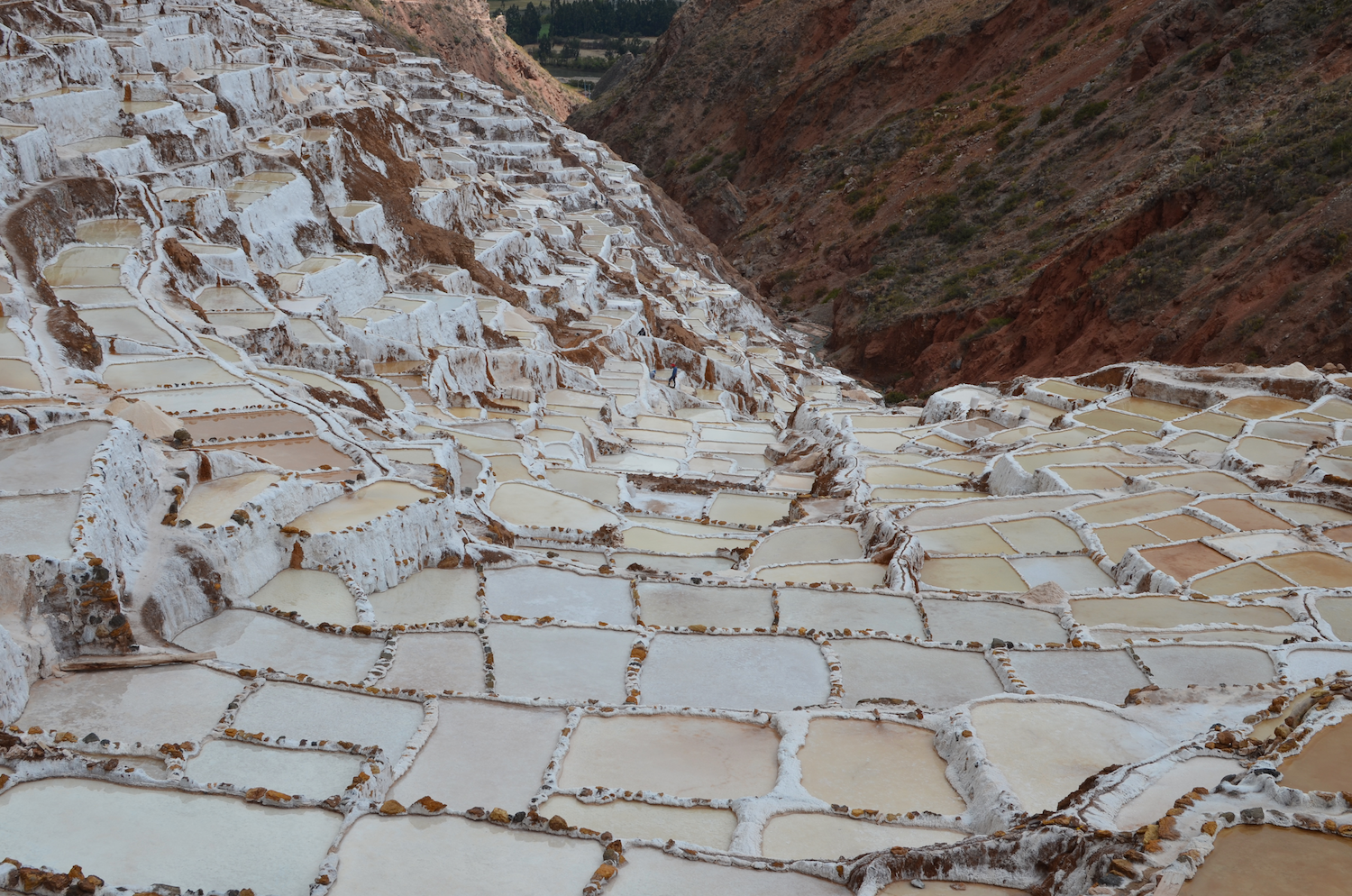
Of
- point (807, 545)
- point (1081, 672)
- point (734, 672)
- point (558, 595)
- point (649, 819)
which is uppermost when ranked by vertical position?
point (649, 819)

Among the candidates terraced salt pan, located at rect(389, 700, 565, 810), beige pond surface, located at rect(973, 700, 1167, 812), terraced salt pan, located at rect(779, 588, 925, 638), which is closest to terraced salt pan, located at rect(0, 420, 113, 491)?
terraced salt pan, located at rect(389, 700, 565, 810)

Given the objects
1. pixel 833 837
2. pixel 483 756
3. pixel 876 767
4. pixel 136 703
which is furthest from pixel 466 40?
pixel 833 837

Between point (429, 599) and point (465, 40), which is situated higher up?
point (465, 40)

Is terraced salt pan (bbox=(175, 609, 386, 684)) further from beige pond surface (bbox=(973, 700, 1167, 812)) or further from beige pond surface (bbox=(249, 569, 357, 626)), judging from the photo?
beige pond surface (bbox=(973, 700, 1167, 812))

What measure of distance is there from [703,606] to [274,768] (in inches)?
198

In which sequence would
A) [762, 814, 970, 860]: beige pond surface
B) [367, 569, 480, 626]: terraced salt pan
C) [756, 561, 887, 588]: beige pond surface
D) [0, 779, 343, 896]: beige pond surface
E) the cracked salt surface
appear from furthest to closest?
[756, 561, 887, 588]: beige pond surface
[367, 569, 480, 626]: terraced salt pan
[762, 814, 970, 860]: beige pond surface
the cracked salt surface
[0, 779, 343, 896]: beige pond surface

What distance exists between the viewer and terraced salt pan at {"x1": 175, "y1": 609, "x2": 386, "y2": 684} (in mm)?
8352

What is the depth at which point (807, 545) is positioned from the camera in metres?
13.7

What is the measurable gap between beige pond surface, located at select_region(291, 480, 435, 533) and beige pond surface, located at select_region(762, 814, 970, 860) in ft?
19.8

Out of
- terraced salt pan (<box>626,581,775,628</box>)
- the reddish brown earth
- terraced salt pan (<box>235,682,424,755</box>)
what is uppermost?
the reddish brown earth

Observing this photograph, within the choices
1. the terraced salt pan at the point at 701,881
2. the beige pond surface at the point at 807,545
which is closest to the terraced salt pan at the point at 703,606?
the beige pond surface at the point at 807,545

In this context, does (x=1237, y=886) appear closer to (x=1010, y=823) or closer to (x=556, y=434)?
(x=1010, y=823)

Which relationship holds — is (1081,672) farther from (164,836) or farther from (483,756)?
(164,836)

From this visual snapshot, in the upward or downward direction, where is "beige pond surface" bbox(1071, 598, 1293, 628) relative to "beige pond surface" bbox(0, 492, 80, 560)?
downward
